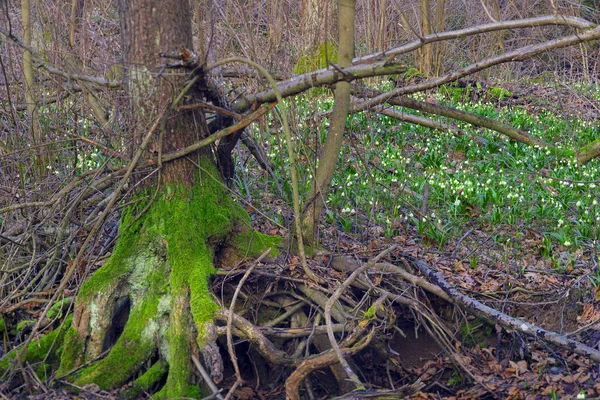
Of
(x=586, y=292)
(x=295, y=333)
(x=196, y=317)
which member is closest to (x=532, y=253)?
(x=586, y=292)

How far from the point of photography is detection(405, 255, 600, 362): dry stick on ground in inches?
153

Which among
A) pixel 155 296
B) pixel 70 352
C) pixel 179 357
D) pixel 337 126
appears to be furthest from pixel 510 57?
pixel 70 352

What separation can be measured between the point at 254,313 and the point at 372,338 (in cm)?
87

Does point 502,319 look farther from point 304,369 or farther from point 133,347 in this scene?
point 133,347

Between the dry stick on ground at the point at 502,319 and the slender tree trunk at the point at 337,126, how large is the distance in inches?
37.5

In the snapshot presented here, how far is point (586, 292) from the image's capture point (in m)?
4.76

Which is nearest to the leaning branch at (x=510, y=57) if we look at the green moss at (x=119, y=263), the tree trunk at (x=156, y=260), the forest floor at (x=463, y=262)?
the forest floor at (x=463, y=262)

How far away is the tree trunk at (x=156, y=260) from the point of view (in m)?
4.01

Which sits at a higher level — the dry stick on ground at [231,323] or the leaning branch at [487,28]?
the leaning branch at [487,28]

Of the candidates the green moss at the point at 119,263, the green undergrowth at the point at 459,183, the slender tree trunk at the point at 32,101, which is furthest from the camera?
the green undergrowth at the point at 459,183

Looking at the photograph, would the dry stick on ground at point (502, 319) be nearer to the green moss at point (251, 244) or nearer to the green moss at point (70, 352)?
the green moss at point (251, 244)

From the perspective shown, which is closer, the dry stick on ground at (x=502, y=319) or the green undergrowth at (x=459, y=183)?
the dry stick on ground at (x=502, y=319)

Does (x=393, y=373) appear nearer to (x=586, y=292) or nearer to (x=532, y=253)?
(x=586, y=292)

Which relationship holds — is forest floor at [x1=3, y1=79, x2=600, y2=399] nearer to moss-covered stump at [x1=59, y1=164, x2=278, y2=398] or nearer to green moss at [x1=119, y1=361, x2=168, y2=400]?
green moss at [x1=119, y1=361, x2=168, y2=400]
